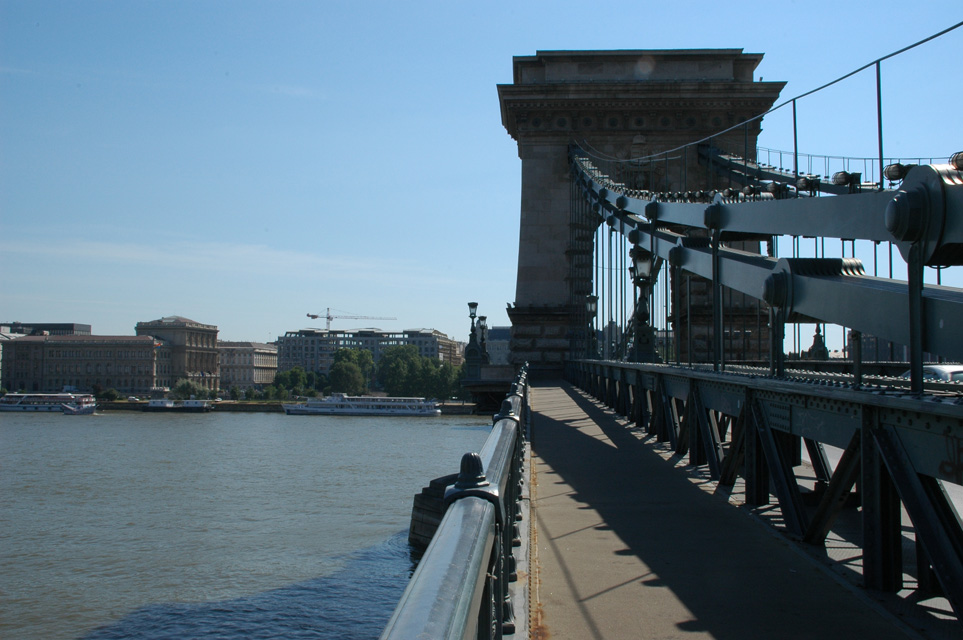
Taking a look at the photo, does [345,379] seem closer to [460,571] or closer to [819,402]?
[819,402]

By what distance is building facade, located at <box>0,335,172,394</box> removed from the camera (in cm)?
14425

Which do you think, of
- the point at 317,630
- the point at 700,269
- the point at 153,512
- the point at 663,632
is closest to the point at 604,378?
the point at 317,630

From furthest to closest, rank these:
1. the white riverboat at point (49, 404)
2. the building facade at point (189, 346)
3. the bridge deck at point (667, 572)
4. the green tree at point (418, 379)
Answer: the building facade at point (189, 346) → the green tree at point (418, 379) → the white riverboat at point (49, 404) → the bridge deck at point (667, 572)

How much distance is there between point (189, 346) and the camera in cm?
Result: 15262

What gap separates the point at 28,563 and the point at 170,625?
7753 millimetres

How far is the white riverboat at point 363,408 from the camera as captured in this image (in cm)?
9075

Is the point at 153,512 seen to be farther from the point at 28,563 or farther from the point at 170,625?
the point at 170,625

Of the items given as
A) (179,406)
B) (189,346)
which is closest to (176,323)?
(189,346)

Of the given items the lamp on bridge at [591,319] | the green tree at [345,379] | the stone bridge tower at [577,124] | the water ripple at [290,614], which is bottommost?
the water ripple at [290,614]

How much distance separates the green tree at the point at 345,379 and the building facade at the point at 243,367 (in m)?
30.3

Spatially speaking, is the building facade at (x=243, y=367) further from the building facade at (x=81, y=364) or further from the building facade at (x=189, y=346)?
the building facade at (x=81, y=364)

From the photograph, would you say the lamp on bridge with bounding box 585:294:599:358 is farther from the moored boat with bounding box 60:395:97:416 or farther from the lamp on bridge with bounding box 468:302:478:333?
the moored boat with bounding box 60:395:97:416

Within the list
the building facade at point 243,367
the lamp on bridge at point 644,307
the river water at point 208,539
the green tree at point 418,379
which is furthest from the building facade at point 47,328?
the lamp on bridge at point 644,307

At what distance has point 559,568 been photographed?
18.1 feet
